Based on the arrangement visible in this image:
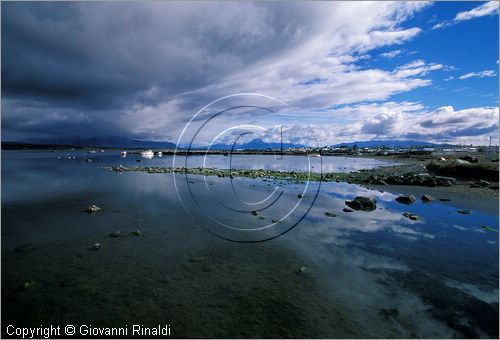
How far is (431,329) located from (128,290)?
34.6 feet

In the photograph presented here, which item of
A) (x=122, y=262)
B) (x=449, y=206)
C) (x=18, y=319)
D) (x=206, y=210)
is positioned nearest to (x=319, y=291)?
(x=122, y=262)

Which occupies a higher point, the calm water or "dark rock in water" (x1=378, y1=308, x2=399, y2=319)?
the calm water

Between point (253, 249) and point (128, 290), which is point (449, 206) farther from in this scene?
point (128, 290)

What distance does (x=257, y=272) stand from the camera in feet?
39.4

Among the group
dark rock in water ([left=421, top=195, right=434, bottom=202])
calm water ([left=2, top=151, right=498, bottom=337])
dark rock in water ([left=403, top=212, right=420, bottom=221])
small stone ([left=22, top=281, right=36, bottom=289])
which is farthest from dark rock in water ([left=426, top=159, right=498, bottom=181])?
small stone ([left=22, top=281, right=36, bottom=289])

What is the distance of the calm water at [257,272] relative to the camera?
8.81 metres

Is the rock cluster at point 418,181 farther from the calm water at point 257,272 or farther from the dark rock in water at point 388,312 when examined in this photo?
the dark rock in water at point 388,312

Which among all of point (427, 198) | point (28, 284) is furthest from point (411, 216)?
point (28, 284)

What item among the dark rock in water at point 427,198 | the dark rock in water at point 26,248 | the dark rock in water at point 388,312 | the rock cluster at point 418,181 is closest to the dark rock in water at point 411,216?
the dark rock in water at point 427,198

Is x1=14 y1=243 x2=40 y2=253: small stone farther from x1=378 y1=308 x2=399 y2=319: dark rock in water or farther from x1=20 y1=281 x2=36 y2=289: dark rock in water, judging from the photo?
x1=378 y1=308 x2=399 y2=319: dark rock in water

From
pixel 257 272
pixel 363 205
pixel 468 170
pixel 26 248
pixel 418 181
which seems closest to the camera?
pixel 257 272

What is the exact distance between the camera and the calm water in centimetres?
881

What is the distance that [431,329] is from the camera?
8508mm

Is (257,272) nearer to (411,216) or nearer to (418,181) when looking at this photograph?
(411,216)
